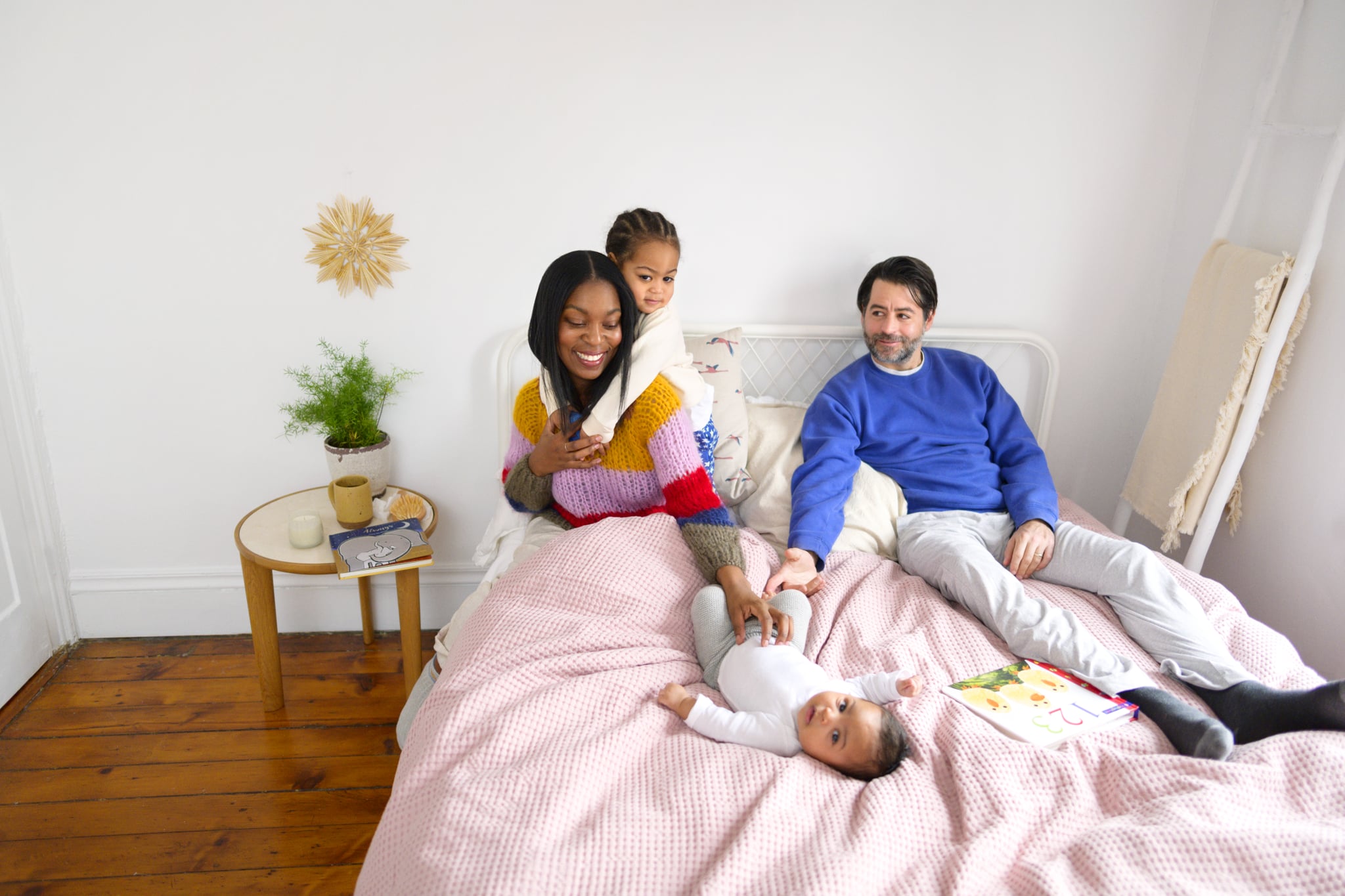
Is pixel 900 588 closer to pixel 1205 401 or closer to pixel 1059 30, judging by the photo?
pixel 1205 401

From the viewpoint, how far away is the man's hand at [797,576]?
1.72 meters

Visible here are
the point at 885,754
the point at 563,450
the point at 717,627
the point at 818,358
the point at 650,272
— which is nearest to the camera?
the point at 885,754

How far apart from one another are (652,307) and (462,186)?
2.27 ft

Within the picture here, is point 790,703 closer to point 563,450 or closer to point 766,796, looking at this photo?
point 766,796

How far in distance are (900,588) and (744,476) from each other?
487 millimetres

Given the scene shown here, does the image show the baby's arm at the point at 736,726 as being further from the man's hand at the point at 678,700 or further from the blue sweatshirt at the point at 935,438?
the blue sweatshirt at the point at 935,438

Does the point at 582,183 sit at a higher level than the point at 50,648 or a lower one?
higher

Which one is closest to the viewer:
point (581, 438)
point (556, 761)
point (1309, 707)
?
point (556, 761)

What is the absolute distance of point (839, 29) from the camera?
2150 mm

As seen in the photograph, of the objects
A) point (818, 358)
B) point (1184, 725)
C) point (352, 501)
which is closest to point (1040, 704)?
point (1184, 725)

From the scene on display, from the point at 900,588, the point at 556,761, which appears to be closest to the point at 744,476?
the point at 900,588

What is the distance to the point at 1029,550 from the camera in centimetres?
193

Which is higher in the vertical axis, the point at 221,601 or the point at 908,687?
the point at 908,687

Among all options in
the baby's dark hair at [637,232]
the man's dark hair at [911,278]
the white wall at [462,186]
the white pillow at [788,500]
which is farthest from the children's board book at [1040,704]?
the white wall at [462,186]
